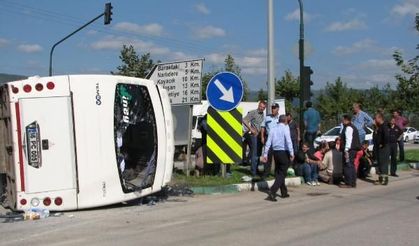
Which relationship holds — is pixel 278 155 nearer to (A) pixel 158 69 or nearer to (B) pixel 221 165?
(B) pixel 221 165

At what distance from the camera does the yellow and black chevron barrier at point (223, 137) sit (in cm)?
1295

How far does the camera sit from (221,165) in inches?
532

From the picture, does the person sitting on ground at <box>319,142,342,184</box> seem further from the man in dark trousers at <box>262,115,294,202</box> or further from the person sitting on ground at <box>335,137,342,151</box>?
the man in dark trousers at <box>262,115,294,202</box>

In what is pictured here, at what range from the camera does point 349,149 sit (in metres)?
13.4

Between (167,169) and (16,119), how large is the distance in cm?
270

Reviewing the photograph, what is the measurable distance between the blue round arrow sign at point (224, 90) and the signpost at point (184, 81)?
0.93 m

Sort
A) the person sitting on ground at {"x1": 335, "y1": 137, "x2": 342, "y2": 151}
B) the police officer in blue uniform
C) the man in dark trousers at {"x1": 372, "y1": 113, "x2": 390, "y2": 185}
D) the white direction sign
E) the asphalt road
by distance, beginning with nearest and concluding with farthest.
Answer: the asphalt road < the police officer in blue uniform < the white direction sign < the person sitting on ground at {"x1": 335, "y1": 137, "x2": 342, "y2": 151} < the man in dark trousers at {"x1": 372, "y1": 113, "x2": 390, "y2": 185}

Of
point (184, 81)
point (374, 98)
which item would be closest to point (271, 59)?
point (184, 81)

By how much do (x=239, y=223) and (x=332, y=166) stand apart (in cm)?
568

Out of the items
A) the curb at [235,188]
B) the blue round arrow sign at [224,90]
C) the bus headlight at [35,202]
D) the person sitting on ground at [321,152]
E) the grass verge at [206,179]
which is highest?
the blue round arrow sign at [224,90]

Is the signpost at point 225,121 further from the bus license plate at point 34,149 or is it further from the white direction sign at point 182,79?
the bus license plate at point 34,149

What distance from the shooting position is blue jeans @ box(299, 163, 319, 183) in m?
13.6

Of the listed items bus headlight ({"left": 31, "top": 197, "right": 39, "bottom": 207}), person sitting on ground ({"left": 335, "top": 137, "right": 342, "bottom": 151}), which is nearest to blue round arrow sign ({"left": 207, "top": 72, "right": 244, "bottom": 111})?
person sitting on ground ({"left": 335, "top": 137, "right": 342, "bottom": 151})

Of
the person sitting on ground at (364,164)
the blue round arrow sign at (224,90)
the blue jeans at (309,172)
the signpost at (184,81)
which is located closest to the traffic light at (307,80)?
the person sitting on ground at (364,164)
